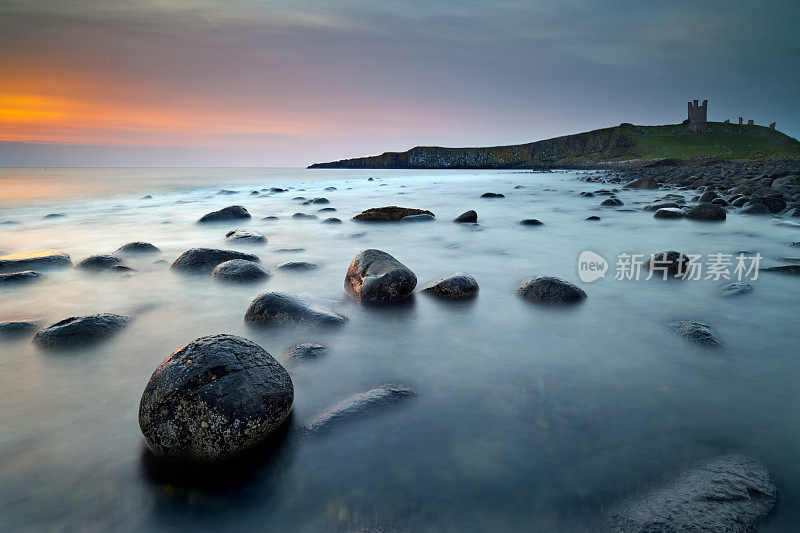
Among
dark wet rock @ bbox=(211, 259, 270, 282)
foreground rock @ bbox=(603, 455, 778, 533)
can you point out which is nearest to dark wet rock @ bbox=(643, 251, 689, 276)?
foreground rock @ bbox=(603, 455, 778, 533)

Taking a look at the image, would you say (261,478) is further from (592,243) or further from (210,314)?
(592,243)

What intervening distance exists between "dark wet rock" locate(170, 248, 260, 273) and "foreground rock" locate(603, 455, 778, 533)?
18.4ft

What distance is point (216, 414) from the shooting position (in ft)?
6.95

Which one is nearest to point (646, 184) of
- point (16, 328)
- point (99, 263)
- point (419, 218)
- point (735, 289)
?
point (419, 218)

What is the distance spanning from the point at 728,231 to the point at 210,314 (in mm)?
10160

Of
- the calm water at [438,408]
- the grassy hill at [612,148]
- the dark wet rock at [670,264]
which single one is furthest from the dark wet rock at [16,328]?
the grassy hill at [612,148]

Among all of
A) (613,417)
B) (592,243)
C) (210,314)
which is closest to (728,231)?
(592,243)

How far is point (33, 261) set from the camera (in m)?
6.28

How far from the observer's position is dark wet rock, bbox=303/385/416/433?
7.83 ft

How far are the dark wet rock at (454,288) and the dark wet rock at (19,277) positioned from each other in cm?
518

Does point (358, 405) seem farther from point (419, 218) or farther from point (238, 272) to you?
point (419, 218)

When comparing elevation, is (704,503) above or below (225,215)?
below

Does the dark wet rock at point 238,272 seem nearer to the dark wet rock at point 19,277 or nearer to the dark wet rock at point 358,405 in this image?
the dark wet rock at point 19,277

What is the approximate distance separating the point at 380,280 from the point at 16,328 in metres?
3.39
